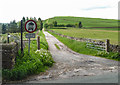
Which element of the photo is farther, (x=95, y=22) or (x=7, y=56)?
(x=95, y=22)

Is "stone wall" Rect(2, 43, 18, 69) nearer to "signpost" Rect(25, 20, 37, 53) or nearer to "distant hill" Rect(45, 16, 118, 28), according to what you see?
"signpost" Rect(25, 20, 37, 53)

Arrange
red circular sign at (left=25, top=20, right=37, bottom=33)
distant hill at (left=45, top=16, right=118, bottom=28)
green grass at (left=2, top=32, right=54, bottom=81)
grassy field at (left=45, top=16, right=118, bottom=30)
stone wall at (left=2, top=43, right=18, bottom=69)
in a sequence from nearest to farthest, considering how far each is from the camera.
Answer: green grass at (left=2, top=32, right=54, bottom=81) → stone wall at (left=2, top=43, right=18, bottom=69) → red circular sign at (left=25, top=20, right=37, bottom=33) → distant hill at (left=45, top=16, right=118, bottom=28) → grassy field at (left=45, top=16, right=118, bottom=30)

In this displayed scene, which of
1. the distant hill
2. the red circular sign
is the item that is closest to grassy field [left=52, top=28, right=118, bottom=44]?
the red circular sign

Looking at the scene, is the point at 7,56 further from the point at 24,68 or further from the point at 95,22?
the point at 95,22

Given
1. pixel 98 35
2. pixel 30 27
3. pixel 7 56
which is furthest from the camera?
pixel 98 35

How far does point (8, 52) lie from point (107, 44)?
10590 millimetres

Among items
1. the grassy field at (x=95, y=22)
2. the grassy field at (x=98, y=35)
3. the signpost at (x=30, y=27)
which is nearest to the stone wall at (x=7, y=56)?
the signpost at (x=30, y=27)

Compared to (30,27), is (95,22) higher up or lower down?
higher up

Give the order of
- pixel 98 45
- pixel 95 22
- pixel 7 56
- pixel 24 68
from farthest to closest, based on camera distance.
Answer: pixel 95 22 < pixel 98 45 < pixel 24 68 < pixel 7 56

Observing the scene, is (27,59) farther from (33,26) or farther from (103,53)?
(103,53)

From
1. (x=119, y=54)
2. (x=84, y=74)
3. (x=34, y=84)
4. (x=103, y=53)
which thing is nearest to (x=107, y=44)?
(x=103, y=53)

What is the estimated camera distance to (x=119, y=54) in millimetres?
13219

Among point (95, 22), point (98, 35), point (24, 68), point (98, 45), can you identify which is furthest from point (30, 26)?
point (95, 22)

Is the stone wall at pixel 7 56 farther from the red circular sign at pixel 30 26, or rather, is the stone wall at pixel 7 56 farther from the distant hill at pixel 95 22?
the distant hill at pixel 95 22
